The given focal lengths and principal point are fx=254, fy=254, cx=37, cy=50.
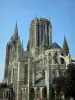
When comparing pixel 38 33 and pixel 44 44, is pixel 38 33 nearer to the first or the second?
pixel 38 33

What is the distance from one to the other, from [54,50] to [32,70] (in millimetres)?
10886

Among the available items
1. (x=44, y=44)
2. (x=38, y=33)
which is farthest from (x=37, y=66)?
(x=38, y=33)

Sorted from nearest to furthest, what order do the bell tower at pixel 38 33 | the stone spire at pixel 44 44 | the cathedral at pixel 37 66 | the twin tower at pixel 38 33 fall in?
the cathedral at pixel 37 66, the stone spire at pixel 44 44, the twin tower at pixel 38 33, the bell tower at pixel 38 33

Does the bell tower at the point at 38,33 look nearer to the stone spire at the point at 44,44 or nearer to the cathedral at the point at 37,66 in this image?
the cathedral at the point at 37,66

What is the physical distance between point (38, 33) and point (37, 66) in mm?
21228

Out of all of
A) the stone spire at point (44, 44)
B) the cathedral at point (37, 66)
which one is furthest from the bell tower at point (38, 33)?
the stone spire at point (44, 44)

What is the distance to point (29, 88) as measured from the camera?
197ft

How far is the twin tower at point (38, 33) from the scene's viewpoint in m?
84.3

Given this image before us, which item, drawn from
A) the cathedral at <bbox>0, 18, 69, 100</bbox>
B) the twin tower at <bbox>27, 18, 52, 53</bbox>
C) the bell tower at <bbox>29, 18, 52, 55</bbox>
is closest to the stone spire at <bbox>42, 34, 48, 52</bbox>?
the cathedral at <bbox>0, 18, 69, 100</bbox>

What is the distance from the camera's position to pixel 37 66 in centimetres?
6806

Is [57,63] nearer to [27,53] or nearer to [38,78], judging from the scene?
[38,78]

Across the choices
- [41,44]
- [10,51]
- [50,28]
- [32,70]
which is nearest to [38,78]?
[32,70]

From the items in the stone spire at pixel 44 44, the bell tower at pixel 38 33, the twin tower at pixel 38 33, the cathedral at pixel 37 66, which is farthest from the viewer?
the bell tower at pixel 38 33

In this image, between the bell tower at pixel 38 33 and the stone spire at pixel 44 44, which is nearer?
the stone spire at pixel 44 44
